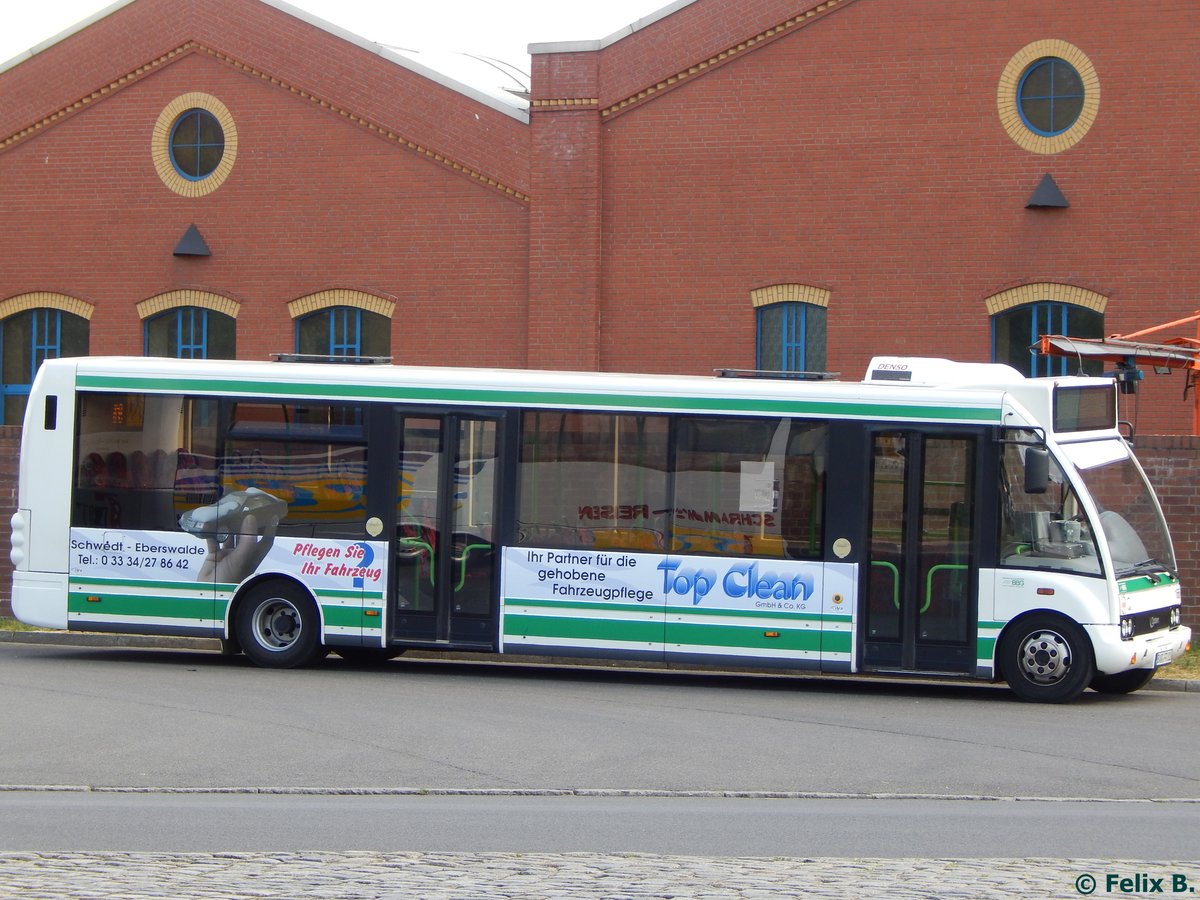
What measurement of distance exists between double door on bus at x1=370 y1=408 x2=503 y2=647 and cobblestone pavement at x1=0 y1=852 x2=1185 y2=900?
7084 millimetres

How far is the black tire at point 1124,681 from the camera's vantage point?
45.9ft

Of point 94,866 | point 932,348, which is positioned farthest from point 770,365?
point 94,866

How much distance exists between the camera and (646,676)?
50.7ft

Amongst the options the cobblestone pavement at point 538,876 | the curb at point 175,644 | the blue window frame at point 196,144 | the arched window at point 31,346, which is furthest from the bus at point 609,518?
the arched window at point 31,346

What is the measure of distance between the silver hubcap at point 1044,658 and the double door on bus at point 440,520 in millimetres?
4569

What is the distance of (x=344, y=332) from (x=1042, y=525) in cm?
1309

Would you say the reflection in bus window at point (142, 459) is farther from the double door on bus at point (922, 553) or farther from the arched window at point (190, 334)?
the arched window at point (190, 334)

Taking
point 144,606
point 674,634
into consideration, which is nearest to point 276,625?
point 144,606

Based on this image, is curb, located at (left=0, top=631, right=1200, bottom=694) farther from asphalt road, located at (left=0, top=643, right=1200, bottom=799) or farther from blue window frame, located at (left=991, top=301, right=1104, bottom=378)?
blue window frame, located at (left=991, top=301, right=1104, bottom=378)

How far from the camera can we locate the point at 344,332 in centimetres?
2389

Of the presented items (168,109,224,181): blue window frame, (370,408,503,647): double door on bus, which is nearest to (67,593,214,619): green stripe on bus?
(370,408,503,647): double door on bus

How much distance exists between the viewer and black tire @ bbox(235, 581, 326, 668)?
584 inches

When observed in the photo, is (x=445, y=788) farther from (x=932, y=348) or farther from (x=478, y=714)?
(x=932, y=348)

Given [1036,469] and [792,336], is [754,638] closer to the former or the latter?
[1036,469]
